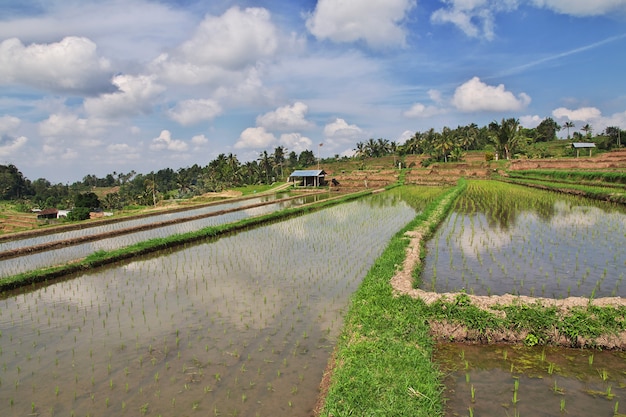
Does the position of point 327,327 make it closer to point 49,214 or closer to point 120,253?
point 120,253

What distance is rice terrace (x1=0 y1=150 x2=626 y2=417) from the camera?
4.67 meters

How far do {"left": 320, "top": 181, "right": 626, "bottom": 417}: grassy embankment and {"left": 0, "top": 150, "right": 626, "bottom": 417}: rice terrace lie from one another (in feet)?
0.07

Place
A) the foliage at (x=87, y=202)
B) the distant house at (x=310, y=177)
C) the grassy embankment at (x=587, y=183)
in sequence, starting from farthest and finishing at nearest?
the distant house at (x=310, y=177) < the foliage at (x=87, y=202) < the grassy embankment at (x=587, y=183)

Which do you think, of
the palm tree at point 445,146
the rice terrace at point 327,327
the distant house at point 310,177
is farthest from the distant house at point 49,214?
the palm tree at point 445,146

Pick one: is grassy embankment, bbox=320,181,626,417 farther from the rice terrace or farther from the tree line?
the tree line

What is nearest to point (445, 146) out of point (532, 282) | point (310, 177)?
point (310, 177)

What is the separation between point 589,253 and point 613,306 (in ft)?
17.0

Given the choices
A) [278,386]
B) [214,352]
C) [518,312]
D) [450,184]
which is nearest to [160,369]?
[214,352]

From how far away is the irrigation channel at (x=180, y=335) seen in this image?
4.90m

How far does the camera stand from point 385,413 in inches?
153

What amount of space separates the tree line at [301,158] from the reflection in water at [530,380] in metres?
39.3

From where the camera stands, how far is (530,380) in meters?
4.91

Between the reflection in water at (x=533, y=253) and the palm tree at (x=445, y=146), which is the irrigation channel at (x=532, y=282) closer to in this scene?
the reflection in water at (x=533, y=253)

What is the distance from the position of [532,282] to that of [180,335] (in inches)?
294
